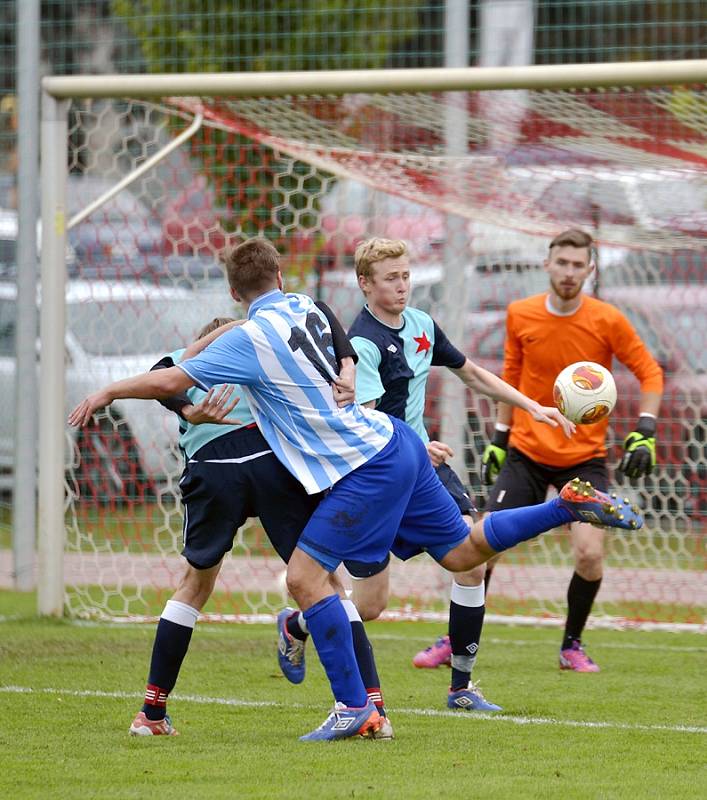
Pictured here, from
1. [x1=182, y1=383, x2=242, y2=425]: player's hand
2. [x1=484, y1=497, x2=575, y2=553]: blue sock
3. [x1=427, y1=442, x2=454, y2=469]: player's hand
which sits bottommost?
[x1=484, y1=497, x2=575, y2=553]: blue sock

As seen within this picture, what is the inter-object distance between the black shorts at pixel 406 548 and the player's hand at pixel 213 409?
2.31 ft

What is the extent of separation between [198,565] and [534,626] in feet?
12.1

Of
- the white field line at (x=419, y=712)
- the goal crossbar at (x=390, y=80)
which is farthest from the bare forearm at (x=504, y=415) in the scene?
the white field line at (x=419, y=712)

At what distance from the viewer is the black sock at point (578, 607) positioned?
23.2ft

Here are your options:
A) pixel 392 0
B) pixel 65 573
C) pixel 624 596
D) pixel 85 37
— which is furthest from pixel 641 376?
pixel 85 37

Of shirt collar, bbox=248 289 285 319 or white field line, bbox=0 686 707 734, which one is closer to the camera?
shirt collar, bbox=248 289 285 319

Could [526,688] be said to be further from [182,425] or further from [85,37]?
[85,37]

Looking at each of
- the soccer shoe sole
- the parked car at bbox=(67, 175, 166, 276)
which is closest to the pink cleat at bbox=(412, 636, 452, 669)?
the soccer shoe sole

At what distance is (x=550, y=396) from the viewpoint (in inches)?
290

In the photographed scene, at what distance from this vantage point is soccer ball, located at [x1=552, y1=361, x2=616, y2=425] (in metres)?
5.82

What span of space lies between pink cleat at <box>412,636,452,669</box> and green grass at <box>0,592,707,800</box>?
8cm

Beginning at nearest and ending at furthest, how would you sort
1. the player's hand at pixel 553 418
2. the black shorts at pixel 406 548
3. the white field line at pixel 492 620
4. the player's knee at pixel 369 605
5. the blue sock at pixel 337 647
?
the blue sock at pixel 337 647
the black shorts at pixel 406 548
the player's hand at pixel 553 418
the player's knee at pixel 369 605
the white field line at pixel 492 620

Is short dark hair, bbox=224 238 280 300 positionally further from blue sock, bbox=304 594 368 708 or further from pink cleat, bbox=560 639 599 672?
pink cleat, bbox=560 639 599 672

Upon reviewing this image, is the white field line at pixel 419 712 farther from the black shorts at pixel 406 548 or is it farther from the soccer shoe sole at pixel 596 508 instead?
the soccer shoe sole at pixel 596 508
